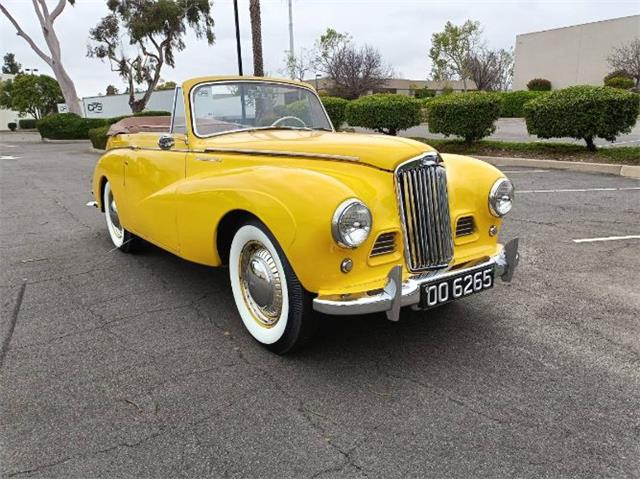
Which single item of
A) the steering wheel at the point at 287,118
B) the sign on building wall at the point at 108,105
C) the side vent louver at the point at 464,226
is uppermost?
the sign on building wall at the point at 108,105

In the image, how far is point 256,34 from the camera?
15.2 m

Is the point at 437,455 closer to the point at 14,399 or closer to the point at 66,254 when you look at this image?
the point at 14,399

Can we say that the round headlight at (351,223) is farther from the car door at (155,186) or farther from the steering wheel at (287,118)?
the steering wheel at (287,118)

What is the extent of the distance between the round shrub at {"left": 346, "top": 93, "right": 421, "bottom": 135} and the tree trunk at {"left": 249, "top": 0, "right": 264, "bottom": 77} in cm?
326

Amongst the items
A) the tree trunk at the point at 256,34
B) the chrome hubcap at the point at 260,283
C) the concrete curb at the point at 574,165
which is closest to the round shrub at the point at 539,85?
the tree trunk at the point at 256,34

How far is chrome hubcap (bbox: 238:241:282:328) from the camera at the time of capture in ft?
9.54

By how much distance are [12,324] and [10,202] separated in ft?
19.9

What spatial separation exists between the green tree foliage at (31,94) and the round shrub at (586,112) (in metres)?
55.5

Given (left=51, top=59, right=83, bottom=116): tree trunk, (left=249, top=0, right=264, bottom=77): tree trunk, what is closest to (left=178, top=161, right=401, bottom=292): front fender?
(left=249, top=0, right=264, bottom=77): tree trunk

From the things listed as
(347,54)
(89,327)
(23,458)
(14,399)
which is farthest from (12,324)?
(347,54)

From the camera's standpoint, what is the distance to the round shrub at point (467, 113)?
39.7ft

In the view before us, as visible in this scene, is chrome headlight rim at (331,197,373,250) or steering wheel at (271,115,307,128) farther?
steering wheel at (271,115,307,128)

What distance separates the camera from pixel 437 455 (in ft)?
6.77

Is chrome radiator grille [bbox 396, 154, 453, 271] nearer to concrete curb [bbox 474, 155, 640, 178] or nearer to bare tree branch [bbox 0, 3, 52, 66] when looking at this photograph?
concrete curb [bbox 474, 155, 640, 178]
